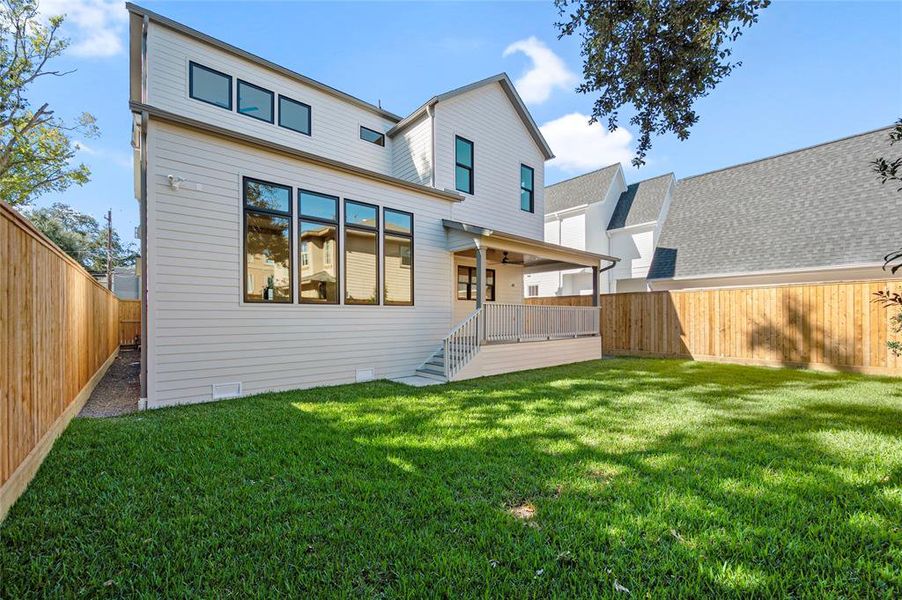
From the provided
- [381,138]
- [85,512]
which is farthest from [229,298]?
[381,138]

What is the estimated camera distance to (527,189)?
1273 centimetres

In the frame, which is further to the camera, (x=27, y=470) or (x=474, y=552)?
(x=27, y=470)

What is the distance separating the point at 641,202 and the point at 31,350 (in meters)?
21.4

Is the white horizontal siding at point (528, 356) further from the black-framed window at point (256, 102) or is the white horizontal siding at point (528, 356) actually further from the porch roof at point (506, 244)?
the black-framed window at point (256, 102)

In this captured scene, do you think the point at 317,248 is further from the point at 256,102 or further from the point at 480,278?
the point at 256,102

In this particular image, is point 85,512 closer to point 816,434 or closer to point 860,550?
point 860,550

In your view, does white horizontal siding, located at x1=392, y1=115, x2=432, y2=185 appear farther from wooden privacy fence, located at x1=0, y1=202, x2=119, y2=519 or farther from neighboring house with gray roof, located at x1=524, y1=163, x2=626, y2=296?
neighboring house with gray roof, located at x1=524, y1=163, x2=626, y2=296

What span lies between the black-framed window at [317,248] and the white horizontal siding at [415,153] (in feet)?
12.1

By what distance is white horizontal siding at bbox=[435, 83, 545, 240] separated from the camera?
419 inches

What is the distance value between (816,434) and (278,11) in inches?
479

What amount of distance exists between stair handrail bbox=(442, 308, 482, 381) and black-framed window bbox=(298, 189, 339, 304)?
250 centimetres

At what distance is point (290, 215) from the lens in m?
7.07

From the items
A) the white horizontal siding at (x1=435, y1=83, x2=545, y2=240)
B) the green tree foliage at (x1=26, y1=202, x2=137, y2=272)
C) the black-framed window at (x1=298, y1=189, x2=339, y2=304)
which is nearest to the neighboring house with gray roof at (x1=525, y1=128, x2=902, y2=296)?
the white horizontal siding at (x1=435, y1=83, x2=545, y2=240)

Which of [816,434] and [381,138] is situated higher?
[381,138]
